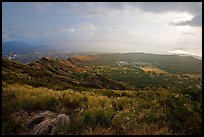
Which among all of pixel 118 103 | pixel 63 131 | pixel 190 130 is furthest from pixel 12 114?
pixel 190 130

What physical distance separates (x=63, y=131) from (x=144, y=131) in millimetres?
2068

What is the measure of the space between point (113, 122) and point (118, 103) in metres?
2.35

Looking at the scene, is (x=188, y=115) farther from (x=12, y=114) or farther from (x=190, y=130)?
(x=12, y=114)

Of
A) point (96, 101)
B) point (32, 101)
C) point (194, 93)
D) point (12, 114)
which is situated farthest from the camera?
point (194, 93)

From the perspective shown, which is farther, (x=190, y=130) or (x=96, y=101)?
(x=96, y=101)

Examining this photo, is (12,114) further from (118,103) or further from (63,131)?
(118,103)

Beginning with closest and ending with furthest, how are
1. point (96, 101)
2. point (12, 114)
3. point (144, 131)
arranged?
point (144, 131)
point (12, 114)
point (96, 101)

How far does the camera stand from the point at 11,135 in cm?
710

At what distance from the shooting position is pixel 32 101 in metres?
9.23

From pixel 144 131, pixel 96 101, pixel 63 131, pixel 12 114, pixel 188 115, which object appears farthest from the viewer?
pixel 96 101

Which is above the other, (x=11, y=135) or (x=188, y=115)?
(x=188, y=115)

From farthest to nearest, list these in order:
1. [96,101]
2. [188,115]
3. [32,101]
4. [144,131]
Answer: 1. [96,101]
2. [32,101]
3. [188,115]
4. [144,131]

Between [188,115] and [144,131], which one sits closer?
[144,131]

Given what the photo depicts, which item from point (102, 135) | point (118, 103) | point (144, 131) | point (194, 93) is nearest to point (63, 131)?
point (102, 135)
